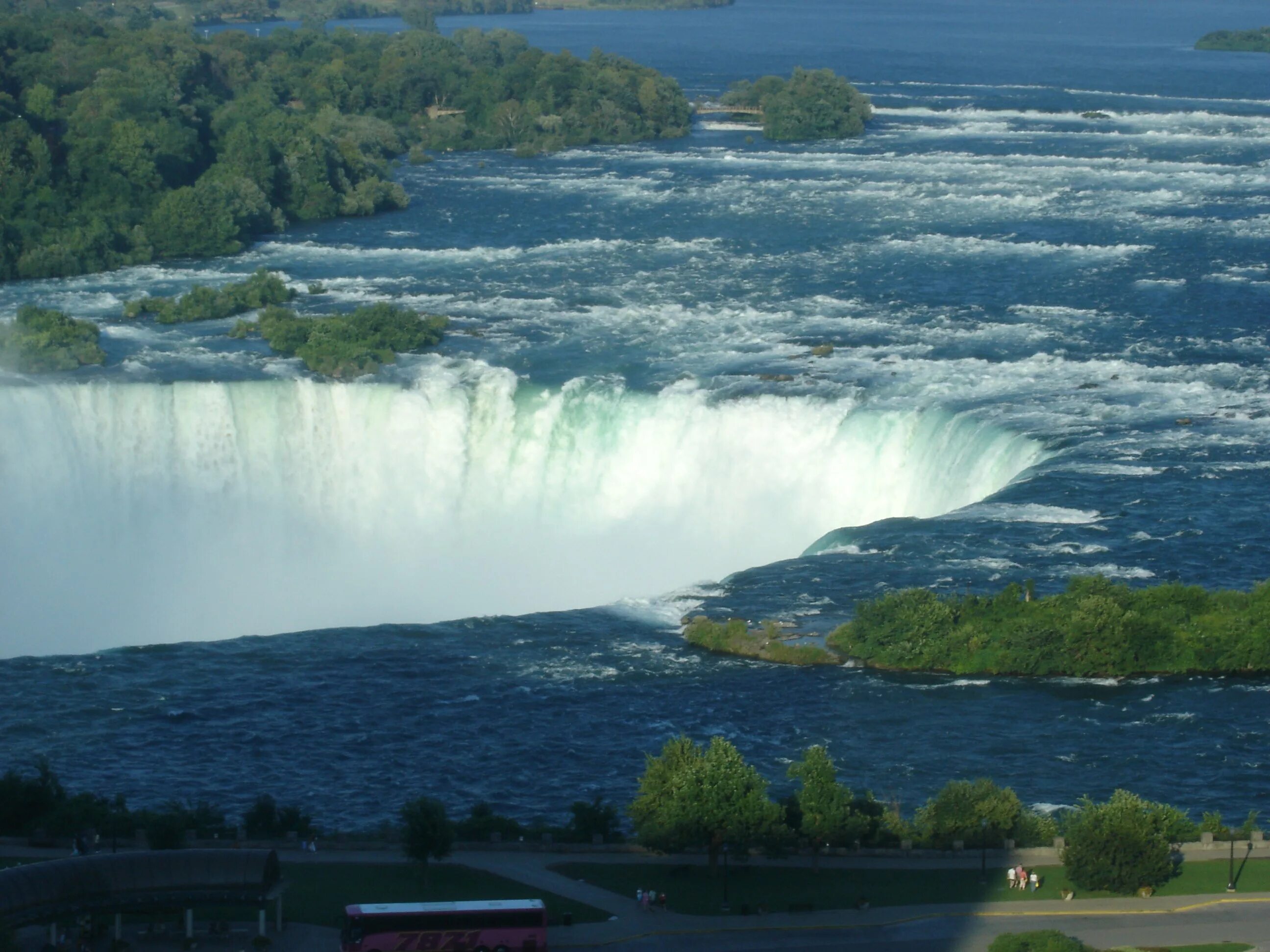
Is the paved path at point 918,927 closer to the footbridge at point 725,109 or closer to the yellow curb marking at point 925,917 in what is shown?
the yellow curb marking at point 925,917

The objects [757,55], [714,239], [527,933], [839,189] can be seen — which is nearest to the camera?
[527,933]

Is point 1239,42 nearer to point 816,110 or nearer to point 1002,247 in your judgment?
point 816,110

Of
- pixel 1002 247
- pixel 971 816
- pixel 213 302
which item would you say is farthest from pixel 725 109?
pixel 971 816

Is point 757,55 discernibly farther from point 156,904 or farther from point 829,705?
point 156,904

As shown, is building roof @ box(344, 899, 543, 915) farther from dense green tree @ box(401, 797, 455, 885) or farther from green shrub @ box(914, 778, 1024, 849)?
green shrub @ box(914, 778, 1024, 849)

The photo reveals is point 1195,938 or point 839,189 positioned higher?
point 839,189

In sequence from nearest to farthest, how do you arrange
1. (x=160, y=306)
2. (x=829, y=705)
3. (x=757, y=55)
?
(x=829, y=705) → (x=160, y=306) → (x=757, y=55)

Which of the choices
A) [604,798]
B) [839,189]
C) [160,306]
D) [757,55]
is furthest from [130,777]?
[757,55]
